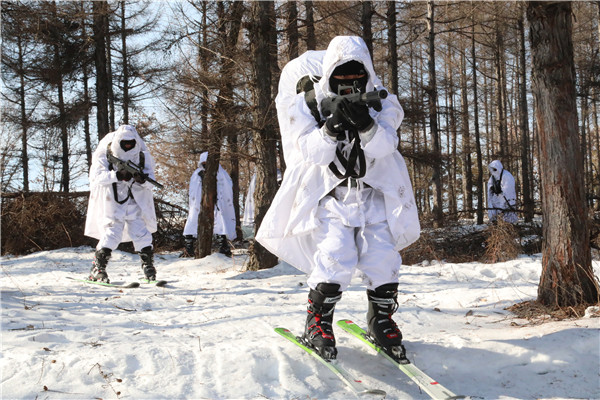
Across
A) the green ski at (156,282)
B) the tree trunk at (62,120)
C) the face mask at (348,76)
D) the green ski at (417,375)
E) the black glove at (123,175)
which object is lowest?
the green ski at (417,375)

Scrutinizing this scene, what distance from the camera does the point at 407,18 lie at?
50.3 ft

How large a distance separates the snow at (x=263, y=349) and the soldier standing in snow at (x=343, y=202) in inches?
11.5

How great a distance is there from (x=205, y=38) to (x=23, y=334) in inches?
273

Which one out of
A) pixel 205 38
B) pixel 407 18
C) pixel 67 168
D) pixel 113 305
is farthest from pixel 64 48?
pixel 113 305

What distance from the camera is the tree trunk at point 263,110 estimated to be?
7.44 m

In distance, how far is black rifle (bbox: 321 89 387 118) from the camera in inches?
113

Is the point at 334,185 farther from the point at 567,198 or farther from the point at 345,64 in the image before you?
the point at 567,198

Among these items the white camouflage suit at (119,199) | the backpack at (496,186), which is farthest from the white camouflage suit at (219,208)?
the backpack at (496,186)

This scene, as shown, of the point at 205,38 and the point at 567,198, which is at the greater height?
the point at 205,38

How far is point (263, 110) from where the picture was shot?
7434 mm

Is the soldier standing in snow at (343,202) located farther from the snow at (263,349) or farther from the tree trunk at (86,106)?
the tree trunk at (86,106)

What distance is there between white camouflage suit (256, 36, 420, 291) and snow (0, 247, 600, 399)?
613mm

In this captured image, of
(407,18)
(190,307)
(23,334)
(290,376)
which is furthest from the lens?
(407,18)

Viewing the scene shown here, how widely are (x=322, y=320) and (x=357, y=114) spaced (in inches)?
52.7
